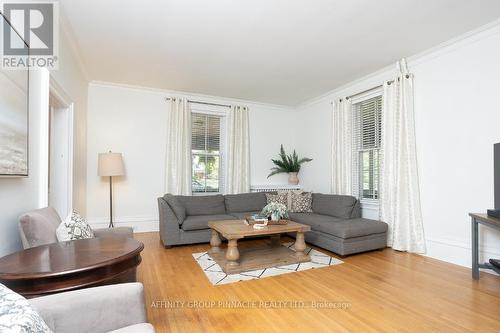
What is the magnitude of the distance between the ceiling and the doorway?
3.01 ft

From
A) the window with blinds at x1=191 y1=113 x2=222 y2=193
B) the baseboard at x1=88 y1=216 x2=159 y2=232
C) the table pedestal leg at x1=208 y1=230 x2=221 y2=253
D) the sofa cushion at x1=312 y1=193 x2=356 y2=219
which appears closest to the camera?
the table pedestal leg at x1=208 y1=230 x2=221 y2=253

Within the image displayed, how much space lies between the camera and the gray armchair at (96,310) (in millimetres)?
1046

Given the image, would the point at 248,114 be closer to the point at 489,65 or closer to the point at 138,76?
the point at 138,76

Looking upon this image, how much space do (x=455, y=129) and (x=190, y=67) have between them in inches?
145

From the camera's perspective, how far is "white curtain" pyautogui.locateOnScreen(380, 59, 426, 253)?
3533mm

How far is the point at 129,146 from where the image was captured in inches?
187

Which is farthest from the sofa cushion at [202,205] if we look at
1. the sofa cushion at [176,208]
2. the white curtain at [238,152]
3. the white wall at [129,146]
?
the white wall at [129,146]

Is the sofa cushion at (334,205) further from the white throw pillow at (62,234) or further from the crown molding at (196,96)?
the white throw pillow at (62,234)

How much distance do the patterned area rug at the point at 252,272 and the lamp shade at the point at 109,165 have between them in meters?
1.96

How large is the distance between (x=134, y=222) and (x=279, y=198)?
8.98ft

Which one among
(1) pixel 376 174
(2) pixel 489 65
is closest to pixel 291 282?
(1) pixel 376 174

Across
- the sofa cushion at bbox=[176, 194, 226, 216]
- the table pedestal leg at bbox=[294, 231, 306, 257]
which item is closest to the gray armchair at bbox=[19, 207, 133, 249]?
the sofa cushion at bbox=[176, 194, 226, 216]

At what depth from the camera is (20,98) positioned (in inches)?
69.6

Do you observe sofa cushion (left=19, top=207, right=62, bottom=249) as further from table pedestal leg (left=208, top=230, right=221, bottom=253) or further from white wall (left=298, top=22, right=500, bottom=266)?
white wall (left=298, top=22, right=500, bottom=266)
